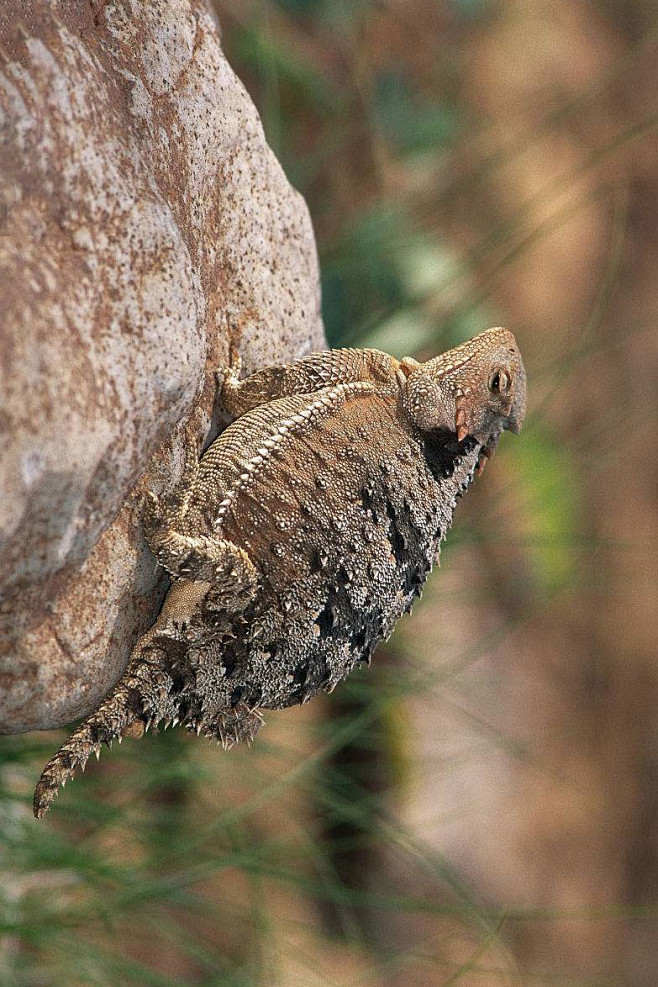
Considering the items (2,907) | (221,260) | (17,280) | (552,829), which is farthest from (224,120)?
(552,829)

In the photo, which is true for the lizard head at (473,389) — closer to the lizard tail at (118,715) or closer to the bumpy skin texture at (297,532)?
the bumpy skin texture at (297,532)

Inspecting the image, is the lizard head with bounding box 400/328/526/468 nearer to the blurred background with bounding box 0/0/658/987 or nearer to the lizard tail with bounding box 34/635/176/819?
the blurred background with bounding box 0/0/658/987

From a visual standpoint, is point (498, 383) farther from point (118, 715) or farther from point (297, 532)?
point (118, 715)

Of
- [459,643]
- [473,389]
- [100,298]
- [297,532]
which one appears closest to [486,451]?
[473,389]

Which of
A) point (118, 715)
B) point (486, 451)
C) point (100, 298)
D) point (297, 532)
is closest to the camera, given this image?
point (100, 298)

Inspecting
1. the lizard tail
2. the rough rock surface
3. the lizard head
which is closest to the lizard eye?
the lizard head

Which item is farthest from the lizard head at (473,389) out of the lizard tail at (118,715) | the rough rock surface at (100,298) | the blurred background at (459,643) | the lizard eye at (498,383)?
the lizard tail at (118,715)

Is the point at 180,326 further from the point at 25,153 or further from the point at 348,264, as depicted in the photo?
the point at 348,264
